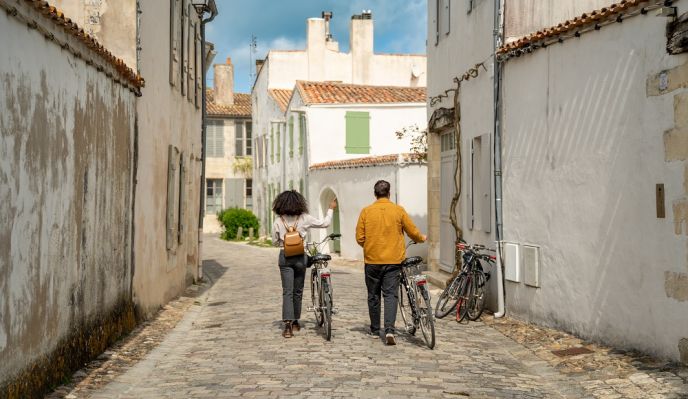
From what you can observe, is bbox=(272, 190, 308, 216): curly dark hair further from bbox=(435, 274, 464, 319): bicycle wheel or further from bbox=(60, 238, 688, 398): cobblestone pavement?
bbox=(435, 274, 464, 319): bicycle wheel

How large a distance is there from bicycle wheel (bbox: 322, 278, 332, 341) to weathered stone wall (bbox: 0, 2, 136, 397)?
2.24 m

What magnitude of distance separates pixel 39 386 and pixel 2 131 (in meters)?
2.00

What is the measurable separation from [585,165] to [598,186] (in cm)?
36

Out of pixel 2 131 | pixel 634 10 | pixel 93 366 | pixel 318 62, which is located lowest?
pixel 93 366

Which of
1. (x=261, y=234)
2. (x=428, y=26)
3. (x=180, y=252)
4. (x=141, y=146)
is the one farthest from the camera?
(x=261, y=234)

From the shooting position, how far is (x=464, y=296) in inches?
428

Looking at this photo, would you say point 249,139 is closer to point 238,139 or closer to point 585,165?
point 238,139

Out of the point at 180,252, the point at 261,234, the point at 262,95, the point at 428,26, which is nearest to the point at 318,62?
the point at 262,95

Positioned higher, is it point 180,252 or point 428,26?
point 428,26

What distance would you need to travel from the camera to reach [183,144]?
49.9ft

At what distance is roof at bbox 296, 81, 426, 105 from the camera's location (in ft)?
98.2

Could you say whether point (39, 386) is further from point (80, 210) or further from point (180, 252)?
point (180, 252)

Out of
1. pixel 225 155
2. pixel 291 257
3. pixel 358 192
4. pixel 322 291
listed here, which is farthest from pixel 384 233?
pixel 225 155

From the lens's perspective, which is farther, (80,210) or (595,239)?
(595,239)
